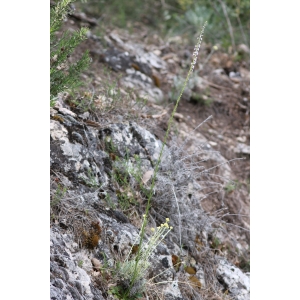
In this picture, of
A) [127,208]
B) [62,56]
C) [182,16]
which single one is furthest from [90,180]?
[182,16]

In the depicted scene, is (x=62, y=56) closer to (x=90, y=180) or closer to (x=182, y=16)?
(x=90, y=180)

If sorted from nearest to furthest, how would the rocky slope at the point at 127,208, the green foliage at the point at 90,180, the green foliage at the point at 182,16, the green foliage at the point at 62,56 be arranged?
the green foliage at the point at 62,56, the rocky slope at the point at 127,208, the green foliage at the point at 90,180, the green foliage at the point at 182,16

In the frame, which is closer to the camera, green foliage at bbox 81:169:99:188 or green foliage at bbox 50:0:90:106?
green foliage at bbox 50:0:90:106

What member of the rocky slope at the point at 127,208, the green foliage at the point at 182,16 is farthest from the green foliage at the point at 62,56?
the green foliage at the point at 182,16

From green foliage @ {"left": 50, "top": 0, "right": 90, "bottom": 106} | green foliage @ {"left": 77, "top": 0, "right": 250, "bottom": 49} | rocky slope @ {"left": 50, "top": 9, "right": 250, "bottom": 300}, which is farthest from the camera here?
green foliage @ {"left": 77, "top": 0, "right": 250, "bottom": 49}

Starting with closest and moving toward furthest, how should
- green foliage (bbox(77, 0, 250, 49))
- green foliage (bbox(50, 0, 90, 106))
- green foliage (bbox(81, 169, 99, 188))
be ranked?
green foliage (bbox(50, 0, 90, 106)), green foliage (bbox(81, 169, 99, 188)), green foliage (bbox(77, 0, 250, 49))

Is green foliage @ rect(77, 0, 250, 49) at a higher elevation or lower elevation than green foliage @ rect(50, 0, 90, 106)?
lower

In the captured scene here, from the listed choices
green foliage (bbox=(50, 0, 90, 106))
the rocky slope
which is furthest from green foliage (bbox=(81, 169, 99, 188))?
green foliage (bbox=(50, 0, 90, 106))

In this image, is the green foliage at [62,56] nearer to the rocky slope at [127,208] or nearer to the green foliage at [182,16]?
the rocky slope at [127,208]

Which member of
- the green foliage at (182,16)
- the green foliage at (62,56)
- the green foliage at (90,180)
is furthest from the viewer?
the green foliage at (182,16)

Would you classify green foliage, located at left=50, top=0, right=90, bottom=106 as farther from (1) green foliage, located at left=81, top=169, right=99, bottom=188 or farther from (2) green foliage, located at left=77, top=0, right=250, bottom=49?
(2) green foliage, located at left=77, top=0, right=250, bottom=49
